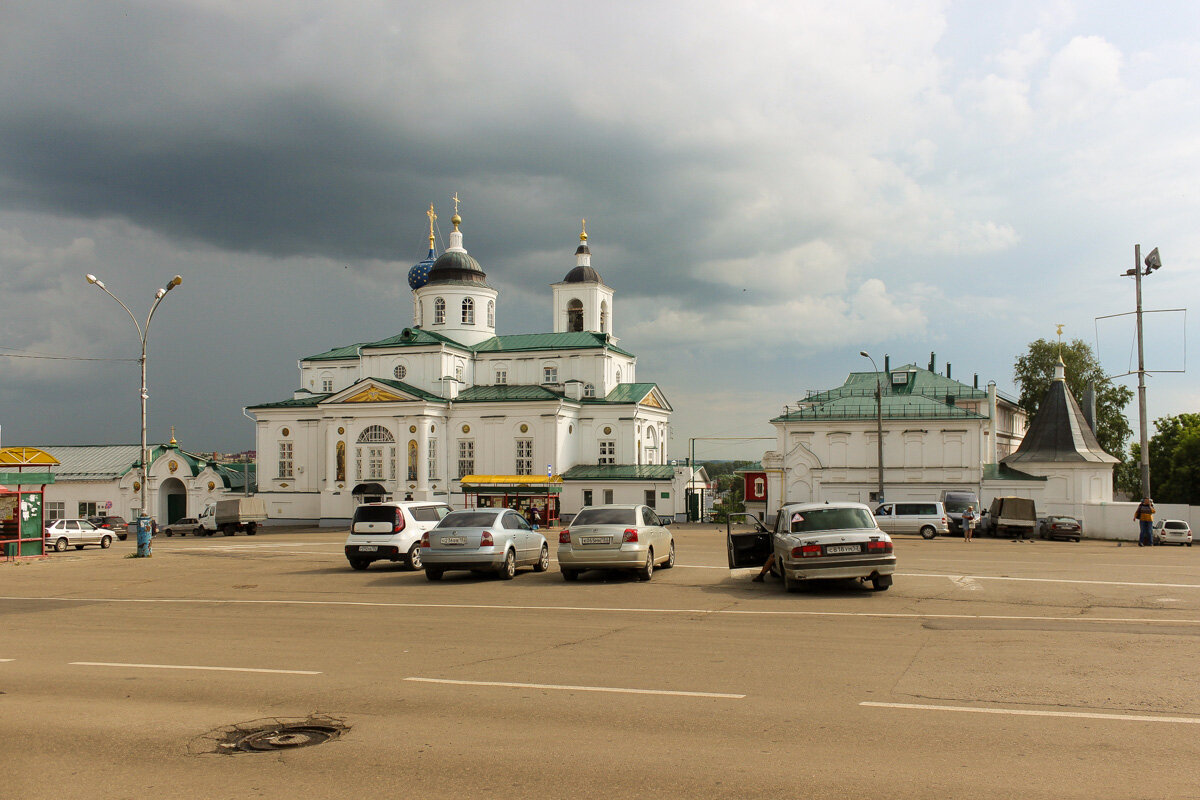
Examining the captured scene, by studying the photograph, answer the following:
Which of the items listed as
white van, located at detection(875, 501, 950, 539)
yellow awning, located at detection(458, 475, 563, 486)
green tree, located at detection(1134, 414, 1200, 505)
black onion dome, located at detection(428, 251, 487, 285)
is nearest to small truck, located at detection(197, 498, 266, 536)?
yellow awning, located at detection(458, 475, 563, 486)

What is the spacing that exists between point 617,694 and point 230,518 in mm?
48329

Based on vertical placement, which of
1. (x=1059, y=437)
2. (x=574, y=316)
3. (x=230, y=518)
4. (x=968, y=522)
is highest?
(x=574, y=316)

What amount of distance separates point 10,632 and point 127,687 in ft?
17.8

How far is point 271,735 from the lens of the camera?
22.6 ft

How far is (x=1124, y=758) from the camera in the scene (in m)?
6.03

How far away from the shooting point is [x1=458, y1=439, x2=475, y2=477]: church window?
198 ft

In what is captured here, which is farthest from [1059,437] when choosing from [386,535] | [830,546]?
[386,535]

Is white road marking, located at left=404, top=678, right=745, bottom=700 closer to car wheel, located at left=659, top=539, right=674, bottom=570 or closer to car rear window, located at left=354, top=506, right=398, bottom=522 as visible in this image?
car wheel, located at left=659, top=539, right=674, bottom=570

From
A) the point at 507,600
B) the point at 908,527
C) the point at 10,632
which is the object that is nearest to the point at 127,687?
the point at 10,632

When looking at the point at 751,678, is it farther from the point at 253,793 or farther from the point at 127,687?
the point at 127,687

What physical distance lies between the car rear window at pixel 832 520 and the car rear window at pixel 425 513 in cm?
1001

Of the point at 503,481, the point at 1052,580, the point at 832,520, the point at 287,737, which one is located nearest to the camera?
the point at 287,737

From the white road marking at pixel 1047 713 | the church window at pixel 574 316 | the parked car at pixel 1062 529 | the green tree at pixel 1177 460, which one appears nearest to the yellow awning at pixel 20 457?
the white road marking at pixel 1047 713

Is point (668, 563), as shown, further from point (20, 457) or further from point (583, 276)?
point (583, 276)
